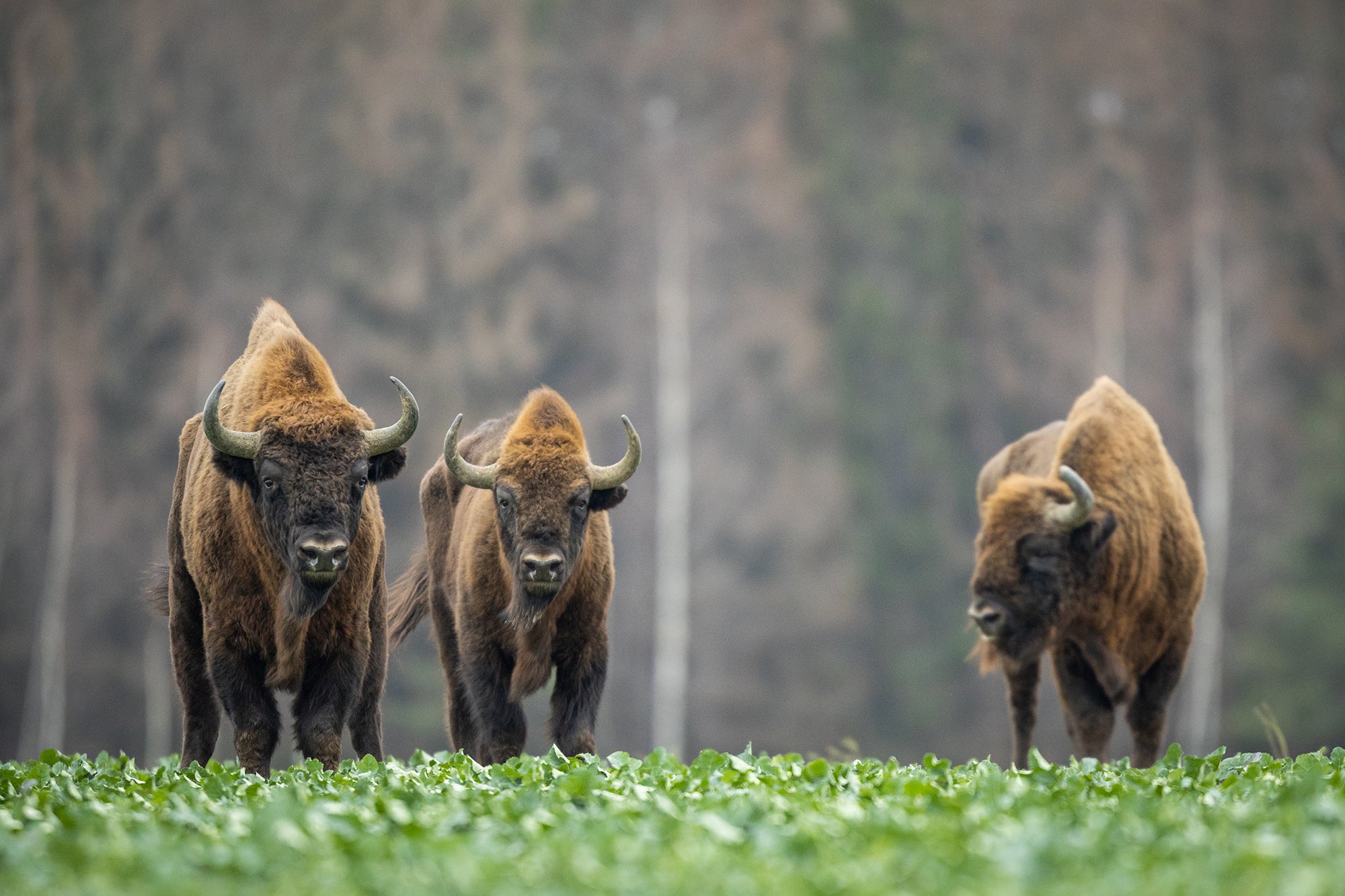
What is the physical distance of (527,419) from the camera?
7.73 metres

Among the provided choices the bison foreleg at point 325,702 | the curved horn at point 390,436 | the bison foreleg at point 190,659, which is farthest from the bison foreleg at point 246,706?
the curved horn at point 390,436

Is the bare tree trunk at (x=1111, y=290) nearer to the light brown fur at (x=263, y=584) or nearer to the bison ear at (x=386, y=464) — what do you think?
the bison ear at (x=386, y=464)

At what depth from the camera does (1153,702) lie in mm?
8305

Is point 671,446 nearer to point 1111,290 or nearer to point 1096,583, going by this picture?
point 1111,290

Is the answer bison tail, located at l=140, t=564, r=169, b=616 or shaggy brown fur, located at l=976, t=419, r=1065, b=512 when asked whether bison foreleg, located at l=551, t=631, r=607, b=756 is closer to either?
bison tail, located at l=140, t=564, r=169, b=616

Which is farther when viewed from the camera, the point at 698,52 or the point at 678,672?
the point at 698,52

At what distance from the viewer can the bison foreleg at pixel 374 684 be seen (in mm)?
7312

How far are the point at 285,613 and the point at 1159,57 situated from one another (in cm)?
2203

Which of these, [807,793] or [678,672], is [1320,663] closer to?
[678,672]

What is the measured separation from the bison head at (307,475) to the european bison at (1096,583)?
12.3 feet

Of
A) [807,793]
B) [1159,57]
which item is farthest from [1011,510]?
[1159,57]

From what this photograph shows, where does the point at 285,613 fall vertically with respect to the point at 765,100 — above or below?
below

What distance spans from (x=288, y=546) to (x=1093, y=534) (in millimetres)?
4752

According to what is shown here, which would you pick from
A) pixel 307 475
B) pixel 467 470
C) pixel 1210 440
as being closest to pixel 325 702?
pixel 307 475
